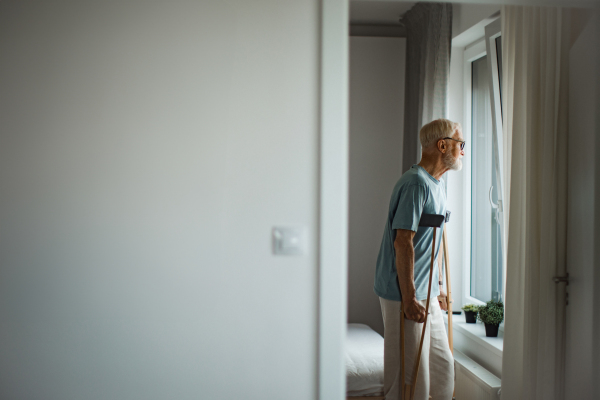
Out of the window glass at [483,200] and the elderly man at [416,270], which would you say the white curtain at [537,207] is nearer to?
the elderly man at [416,270]

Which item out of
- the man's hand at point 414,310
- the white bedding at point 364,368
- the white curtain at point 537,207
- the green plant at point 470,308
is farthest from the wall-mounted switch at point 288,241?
the green plant at point 470,308

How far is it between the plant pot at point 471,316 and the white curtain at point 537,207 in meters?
0.88

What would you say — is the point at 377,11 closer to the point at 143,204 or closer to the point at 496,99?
the point at 496,99

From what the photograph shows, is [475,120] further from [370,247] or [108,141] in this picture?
[108,141]

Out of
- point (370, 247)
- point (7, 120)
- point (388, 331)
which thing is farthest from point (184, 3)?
point (370, 247)

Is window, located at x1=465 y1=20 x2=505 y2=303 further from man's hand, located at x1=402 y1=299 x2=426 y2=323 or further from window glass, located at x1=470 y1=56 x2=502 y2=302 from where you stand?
man's hand, located at x1=402 y1=299 x2=426 y2=323

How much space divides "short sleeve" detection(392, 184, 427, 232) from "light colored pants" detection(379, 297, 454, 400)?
0.39 m

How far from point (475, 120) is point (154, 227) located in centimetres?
256

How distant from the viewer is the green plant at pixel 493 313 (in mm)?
2709

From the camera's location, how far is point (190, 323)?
1.40 metres

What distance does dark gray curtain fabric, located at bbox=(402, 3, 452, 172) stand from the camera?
9.68 feet

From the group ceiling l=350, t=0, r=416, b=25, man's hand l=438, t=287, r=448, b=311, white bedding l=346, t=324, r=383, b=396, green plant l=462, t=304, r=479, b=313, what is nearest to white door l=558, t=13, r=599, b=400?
man's hand l=438, t=287, r=448, b=311

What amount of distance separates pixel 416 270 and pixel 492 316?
85cm

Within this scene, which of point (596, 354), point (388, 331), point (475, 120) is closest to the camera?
point (596, 354)
